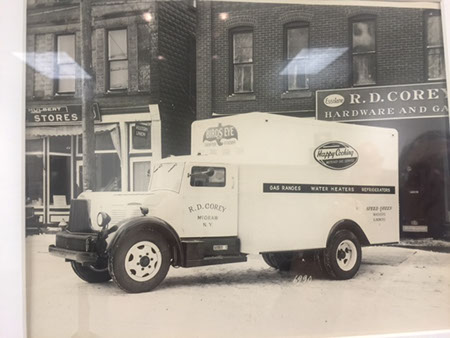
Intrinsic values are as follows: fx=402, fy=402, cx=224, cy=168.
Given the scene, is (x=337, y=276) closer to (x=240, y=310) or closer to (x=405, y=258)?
(x=405, y=258)

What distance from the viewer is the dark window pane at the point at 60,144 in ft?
6.91

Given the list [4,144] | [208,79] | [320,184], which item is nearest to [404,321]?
[320,184]

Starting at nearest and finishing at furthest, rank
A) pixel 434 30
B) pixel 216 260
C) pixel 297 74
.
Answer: pixel 216 260 < pixel 297 74 < pixel 434 30

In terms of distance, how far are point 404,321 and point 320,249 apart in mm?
641

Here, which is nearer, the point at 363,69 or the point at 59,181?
the point at 59,181

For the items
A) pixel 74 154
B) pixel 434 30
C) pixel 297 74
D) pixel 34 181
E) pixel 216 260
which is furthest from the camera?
pixel 434 30

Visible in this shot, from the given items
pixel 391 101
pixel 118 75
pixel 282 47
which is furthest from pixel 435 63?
pixel 118 75

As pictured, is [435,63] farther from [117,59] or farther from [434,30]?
[117,59]

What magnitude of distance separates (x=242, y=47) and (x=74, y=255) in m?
1.52

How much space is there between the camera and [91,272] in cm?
213

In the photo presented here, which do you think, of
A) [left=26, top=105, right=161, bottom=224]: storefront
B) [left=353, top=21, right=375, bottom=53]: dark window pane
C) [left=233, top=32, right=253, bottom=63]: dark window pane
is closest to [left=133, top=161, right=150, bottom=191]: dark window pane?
[left=26, top=105, right=161, bottom=224]: storefront

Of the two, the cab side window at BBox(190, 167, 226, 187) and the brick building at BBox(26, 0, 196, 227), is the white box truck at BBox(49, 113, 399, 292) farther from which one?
the brick building at BBox(26, 0, 196, 227)

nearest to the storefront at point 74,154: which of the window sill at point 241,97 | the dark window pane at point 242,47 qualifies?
the window sill at point 241,97

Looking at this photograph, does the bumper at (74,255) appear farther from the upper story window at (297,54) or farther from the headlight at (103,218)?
the upper story window at (297,54)
